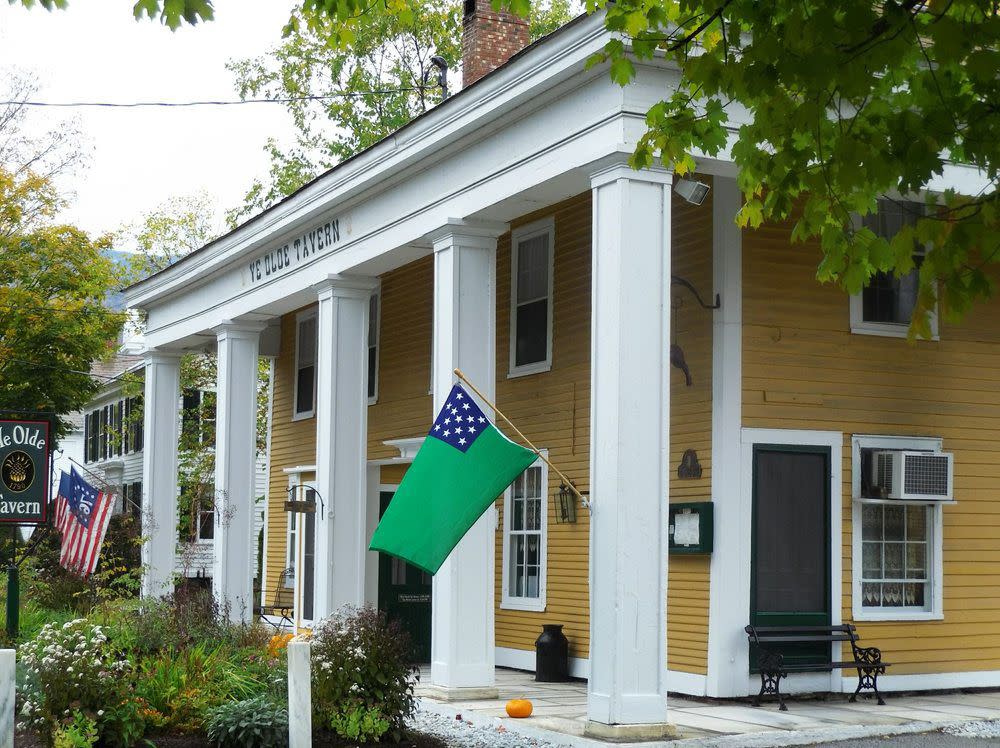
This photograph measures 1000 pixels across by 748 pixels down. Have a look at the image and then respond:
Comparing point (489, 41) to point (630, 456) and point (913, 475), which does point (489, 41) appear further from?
point (630, 456)

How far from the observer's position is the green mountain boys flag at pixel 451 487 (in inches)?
448

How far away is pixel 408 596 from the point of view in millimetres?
19188

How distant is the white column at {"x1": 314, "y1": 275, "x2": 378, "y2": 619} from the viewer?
16.3 metres

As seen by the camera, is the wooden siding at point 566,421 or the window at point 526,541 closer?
the wooden siding at point 566,421

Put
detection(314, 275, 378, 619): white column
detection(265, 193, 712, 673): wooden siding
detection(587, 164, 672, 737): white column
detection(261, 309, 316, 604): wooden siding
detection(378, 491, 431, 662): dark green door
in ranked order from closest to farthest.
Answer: detection(587, 164, 672, 737): white column, detection(265, 193, 712, 673): wooden siding, detection(314, 275, 378, 619): white column, detection(378, 491, 431, 662): dark green door, detection(261, 309, 316, 604): wooden siding

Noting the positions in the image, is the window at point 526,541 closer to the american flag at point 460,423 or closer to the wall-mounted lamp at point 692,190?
the american flag at point 460,423

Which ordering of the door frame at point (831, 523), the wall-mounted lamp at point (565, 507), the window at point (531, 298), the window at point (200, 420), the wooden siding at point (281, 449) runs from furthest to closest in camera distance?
the window at point (200, 420), the wooden siding at point (281, 449), the window at point (531, 298), the wall-mounted lamp at point (565, 507), the door frame at point (831, 523)

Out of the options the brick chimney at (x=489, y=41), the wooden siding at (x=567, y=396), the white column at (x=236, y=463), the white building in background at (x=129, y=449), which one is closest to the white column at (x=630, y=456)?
the wooden siding at (x=567, y=396)

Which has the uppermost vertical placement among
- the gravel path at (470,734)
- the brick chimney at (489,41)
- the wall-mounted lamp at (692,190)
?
the brick chimney at (489,41)

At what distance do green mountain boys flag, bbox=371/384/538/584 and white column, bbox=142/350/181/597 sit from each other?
11858mm

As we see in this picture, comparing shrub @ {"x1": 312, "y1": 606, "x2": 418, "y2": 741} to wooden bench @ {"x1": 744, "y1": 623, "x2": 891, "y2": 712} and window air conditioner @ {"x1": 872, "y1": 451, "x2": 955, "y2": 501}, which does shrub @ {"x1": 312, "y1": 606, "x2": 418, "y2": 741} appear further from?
window air conditioner @ {"x1": 872, "y1": 451, "x2": 955, "y2": 501}

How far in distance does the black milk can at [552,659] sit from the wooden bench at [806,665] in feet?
8.95

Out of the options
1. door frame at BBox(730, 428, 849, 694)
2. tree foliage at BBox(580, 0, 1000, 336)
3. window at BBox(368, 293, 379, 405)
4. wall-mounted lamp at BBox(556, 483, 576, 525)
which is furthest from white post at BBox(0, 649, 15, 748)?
window at BBox(368, 293, 379, 405)

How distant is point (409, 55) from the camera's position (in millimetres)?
39969
